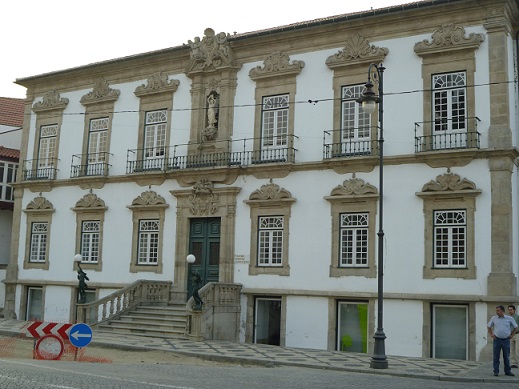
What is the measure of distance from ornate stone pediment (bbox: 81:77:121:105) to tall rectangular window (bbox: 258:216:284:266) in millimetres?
8037

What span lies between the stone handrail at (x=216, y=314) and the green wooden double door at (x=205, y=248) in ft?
4.74

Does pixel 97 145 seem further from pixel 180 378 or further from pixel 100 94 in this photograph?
pixel 180 378

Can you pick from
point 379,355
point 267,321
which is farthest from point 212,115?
point 379,355

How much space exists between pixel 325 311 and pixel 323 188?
11.8ft

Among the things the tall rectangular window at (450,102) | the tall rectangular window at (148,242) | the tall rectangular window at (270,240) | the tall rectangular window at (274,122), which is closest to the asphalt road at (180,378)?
the tall rectangular window at (270,240)

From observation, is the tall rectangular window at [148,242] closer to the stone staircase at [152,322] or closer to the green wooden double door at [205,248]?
the green wooden double door at [205,248]

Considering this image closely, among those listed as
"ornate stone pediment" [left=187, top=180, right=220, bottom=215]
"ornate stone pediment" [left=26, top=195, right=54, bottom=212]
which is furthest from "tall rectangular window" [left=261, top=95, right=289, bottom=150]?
"ornate stone pediment" [left=26, top=195, right=54, bottom=212]

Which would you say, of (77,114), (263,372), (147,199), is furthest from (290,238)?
(77,114)

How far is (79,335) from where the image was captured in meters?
15.2

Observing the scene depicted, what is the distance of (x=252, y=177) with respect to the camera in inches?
892

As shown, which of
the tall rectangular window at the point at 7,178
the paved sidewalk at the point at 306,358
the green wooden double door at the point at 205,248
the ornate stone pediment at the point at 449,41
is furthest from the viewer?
the tall rectangular window at the point at 7,178

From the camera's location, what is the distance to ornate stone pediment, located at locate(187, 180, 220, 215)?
2330 cm

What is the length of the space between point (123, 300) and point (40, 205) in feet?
22.1

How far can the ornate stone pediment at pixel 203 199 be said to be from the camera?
23.3 meters
